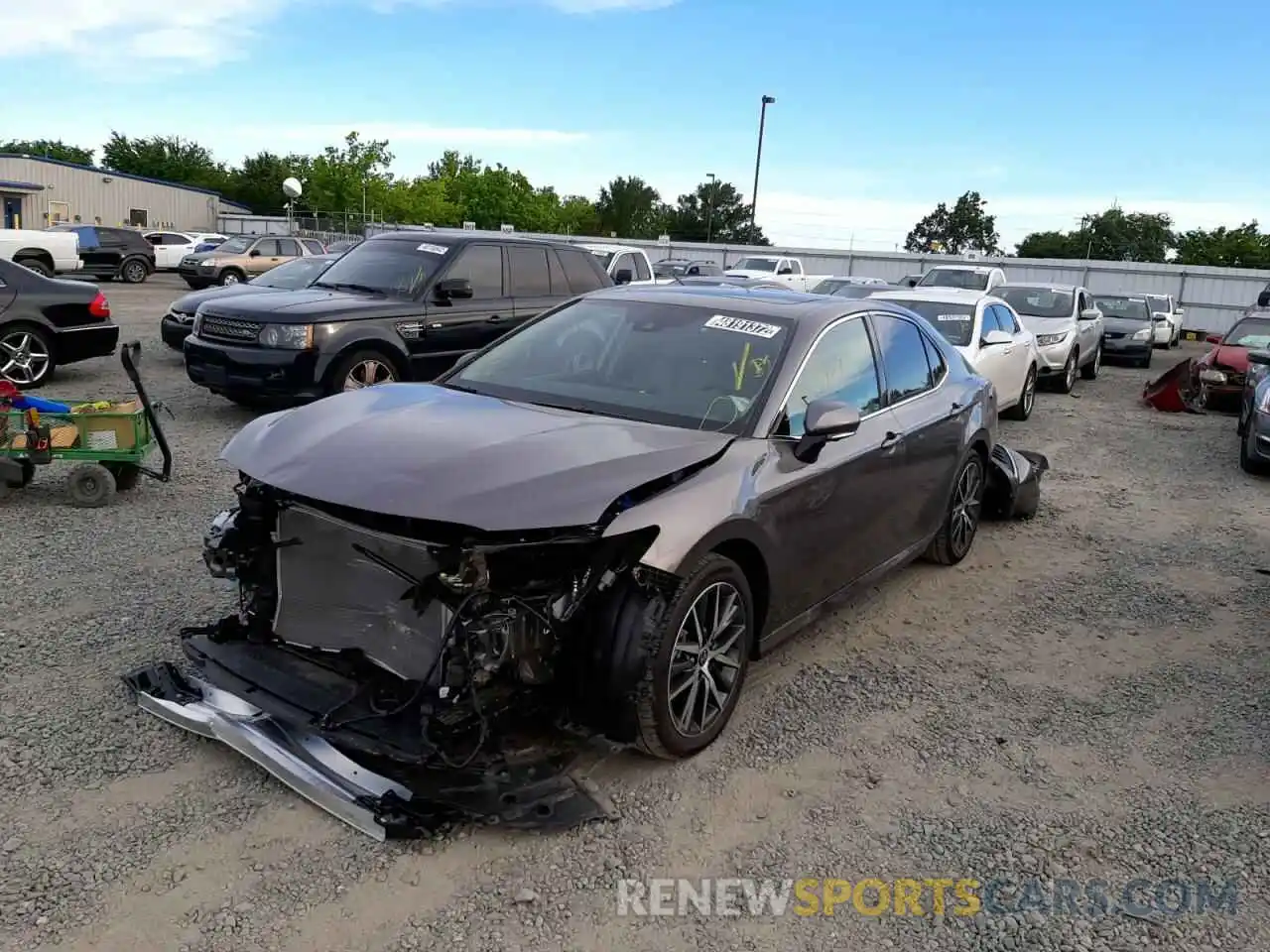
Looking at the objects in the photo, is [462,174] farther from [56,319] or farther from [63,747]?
[63,747]

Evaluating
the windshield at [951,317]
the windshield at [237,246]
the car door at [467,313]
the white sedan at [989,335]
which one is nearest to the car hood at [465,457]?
the car door at [467,313]

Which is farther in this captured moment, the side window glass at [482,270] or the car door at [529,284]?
the car door at [529,284]

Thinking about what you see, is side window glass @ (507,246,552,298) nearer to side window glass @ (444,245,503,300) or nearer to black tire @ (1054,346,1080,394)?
side window glass @ (444,245,503,300)

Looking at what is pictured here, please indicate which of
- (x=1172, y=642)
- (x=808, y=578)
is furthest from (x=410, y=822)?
Result: (x=1172, y=642)

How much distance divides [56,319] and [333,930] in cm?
957

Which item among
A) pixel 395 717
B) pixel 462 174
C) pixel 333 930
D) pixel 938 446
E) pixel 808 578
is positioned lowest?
pixel 333 930

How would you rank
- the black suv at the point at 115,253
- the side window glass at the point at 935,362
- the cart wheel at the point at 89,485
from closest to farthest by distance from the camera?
the side window glass at the point at 935,362 → the cart wheel at the point at 89,485 → the black suv at the point at 115,253

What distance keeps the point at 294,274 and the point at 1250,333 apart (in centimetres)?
1361

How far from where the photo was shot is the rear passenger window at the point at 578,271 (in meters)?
11.0

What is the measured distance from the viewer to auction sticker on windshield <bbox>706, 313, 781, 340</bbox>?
177 inches

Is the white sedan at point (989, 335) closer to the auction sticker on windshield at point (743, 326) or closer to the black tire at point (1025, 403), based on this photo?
the black tire at point (1025, 403)

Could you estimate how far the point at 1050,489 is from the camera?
8.76m

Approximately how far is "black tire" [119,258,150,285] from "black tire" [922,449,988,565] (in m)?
30.4

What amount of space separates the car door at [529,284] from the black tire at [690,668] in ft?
22.1
